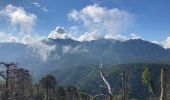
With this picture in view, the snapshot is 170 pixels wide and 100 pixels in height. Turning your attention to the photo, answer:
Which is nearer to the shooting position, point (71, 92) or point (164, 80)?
point (164, 80)

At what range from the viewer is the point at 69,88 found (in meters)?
166

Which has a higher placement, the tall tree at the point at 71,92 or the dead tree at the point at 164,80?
the tall tree at the point at 71,92

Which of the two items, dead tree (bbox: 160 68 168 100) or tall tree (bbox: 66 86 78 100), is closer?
dead tree (bbox: 160 68 168 100)

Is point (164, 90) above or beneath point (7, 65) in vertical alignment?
beneath

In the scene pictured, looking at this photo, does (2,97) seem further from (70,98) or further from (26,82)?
(70,98)

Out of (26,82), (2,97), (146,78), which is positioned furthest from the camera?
(2,97)

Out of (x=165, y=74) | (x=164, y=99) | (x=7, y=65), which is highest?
(x=7, y=65)

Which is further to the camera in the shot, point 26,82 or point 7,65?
point 26,82

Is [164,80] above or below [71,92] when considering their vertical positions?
below

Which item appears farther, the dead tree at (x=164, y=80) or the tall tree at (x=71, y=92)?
the tall tree at (x=71, y=92)

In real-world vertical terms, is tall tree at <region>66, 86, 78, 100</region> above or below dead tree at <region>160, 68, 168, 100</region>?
above

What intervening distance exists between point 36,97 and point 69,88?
21605 mm

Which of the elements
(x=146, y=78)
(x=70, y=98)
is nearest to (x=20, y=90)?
(x=146, y=78)

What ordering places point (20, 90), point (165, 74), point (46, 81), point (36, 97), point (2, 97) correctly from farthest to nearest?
1. point (36, 97)
2. point (46, 81)
3. point (2, 97)
4. point (20, 90)
5. point (165, 74)
